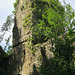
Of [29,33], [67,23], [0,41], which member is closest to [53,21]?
[67,23]

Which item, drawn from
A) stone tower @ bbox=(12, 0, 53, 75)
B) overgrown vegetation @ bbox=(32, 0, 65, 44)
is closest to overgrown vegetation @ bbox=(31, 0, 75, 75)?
overgrown vegetation @ bbox=(32, 0, 65, 44)

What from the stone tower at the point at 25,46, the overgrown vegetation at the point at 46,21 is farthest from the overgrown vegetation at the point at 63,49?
the stone tower at the point at 25,46

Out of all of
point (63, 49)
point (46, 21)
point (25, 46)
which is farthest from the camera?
point (46, 21)

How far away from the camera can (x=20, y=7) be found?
8.52 meters

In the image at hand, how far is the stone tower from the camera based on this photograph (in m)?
5.62

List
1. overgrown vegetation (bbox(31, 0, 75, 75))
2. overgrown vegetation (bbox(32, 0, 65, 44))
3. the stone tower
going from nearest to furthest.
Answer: overgrown vegetation (bbox(31, 0, 75, 75)), overgrown vegetation (bbox(32, 0, 65, 44)), the stone tower

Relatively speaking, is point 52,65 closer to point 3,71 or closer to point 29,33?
point 29,33

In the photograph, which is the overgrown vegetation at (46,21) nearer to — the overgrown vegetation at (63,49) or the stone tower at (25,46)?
the overgrown vegetation at (63,49)

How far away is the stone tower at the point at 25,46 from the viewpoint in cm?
562

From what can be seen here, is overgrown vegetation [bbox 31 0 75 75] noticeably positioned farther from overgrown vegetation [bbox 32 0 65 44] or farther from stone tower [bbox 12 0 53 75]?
stone tower [bbox 12 0 53 75]

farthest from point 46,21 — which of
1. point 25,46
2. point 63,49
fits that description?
point 63,49

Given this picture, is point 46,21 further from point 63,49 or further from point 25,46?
point 63,49

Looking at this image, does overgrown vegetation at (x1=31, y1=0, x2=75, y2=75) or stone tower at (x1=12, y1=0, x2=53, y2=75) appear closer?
overgrown vegetation at (x1=31, y1=0, x2=75, y2=75)

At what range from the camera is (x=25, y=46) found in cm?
676
